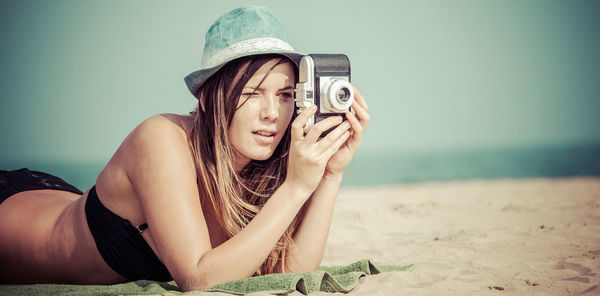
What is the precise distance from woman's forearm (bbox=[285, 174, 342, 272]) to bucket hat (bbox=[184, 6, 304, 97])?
70 centimetres

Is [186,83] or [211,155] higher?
[186,83]

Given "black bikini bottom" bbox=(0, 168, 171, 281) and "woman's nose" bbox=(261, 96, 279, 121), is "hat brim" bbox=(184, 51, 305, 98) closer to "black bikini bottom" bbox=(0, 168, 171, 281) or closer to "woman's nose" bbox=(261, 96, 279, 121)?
"woman's nose" bbox=(261, 96, 279, 121)

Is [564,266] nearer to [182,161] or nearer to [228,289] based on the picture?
[228,289]

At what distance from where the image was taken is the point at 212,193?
2238 mm

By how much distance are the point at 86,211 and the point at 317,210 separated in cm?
118

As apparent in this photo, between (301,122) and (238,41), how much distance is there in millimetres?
501

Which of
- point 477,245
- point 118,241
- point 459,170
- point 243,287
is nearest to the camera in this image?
point 243,287

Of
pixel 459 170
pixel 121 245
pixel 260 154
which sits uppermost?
pixel 260 154

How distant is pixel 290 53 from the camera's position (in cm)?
214

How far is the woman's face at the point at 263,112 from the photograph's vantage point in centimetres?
210

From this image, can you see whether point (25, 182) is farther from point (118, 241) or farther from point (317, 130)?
point (317, 130)

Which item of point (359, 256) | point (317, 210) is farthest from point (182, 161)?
point (359, 256)

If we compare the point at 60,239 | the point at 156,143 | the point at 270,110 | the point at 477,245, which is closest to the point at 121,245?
the point at 60,239

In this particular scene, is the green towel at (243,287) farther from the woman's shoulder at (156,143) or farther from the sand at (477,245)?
the woman's shoulder at (156,143)
